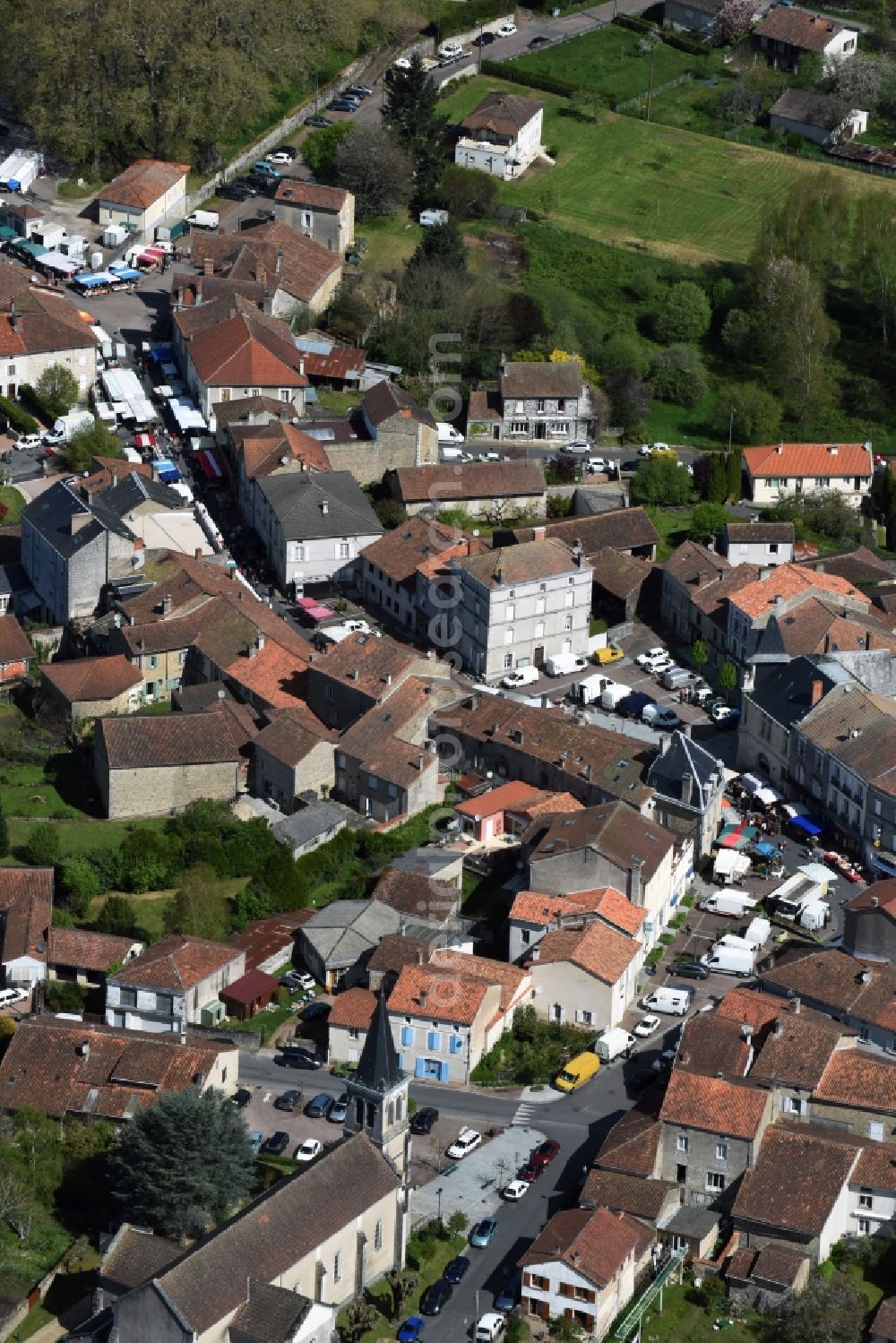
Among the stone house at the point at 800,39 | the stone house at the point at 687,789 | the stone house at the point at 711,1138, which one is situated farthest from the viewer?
the stone house at the point at 800,39

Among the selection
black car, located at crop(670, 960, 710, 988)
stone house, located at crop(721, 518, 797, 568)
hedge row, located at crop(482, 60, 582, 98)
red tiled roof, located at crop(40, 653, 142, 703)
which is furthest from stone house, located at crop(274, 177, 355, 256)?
black car, located at crop(670, 960, 710, 988)

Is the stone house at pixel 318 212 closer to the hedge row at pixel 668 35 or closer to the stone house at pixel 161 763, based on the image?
the hedge row at pixel 668 35

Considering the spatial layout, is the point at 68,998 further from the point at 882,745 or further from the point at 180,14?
the point at 180,14

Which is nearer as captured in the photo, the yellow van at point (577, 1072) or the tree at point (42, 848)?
the yellow van at point (577, 1072)

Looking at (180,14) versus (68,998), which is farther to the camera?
(180,14)

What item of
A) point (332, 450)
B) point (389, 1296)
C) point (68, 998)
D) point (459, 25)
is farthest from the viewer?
point (459, 25)

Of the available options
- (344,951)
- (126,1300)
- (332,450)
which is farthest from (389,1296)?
(332,450)

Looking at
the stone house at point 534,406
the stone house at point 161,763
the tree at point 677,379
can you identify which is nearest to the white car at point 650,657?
the stone house at point 534,406
